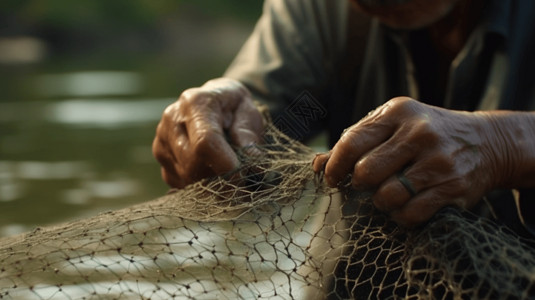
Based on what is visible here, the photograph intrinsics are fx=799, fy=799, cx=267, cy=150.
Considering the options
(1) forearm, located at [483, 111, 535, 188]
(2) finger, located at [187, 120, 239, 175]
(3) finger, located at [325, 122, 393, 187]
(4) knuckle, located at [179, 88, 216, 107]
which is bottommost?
(1) forearm, located at [483, 111, 535, 188]

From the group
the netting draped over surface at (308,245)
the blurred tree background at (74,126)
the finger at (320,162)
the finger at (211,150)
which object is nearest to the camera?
the netting draped over surface at (308,245)

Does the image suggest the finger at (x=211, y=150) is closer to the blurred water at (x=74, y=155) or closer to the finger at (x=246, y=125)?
the finger at (x=246, y=125)

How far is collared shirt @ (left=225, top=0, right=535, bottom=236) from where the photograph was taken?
7.96ft

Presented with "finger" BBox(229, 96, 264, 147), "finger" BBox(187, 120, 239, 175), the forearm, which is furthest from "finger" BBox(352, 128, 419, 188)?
"finger" BBox(229, 96, 264, 147)

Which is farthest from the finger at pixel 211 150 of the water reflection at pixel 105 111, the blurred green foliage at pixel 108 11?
the blurred green foliage at pixel 108 11

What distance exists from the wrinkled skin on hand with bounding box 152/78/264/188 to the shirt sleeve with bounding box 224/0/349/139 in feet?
1.04

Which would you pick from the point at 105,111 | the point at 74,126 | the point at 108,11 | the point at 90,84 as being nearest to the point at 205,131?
the point at 74,126

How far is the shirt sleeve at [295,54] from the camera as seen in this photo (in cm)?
274

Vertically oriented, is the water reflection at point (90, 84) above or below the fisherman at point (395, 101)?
above

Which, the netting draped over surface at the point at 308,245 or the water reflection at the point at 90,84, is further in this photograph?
the water reflection at the point at 90,84

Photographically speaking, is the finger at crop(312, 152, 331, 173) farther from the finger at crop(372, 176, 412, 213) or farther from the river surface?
the river surface

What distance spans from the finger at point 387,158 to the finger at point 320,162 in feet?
0.45

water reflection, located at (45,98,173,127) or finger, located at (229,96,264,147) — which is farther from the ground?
water reflection, located at (45,98,173,127)

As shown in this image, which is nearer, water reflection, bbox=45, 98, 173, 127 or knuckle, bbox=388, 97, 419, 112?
knuckle, bbox=388, 97, 419, 112
